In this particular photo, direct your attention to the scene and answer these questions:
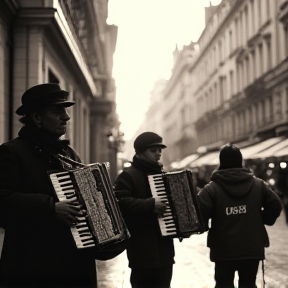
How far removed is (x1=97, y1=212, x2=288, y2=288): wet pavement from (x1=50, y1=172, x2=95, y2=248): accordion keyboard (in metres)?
5.07

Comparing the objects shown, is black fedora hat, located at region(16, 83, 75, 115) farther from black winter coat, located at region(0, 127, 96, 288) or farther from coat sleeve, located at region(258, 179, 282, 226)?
coat sleeve, located at region(258, 179, 282, 226)

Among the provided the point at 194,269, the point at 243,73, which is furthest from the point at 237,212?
the point at 243,73

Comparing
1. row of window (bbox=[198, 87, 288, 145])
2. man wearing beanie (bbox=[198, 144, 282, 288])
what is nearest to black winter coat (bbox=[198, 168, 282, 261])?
man wearing beanie (bbox=[198, 144, 282, 288])

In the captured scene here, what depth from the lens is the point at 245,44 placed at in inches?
1729

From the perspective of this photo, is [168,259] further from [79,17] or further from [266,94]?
[266,94]

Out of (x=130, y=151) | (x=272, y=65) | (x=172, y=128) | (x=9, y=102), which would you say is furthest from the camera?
(x=130, y=151)

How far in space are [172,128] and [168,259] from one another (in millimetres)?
93202

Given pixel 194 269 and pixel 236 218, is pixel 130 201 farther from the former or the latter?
pixel 194 269

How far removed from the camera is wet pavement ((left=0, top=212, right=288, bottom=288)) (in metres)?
8.52

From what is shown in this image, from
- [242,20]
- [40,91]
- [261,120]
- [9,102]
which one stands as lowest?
[40,91]

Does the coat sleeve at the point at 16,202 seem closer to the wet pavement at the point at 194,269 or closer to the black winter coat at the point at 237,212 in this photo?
the black winter coat at the point at 237,212

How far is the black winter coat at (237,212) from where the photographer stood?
5297mm

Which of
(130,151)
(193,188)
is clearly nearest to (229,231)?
(193,188)

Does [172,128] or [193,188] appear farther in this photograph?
[172,128]
